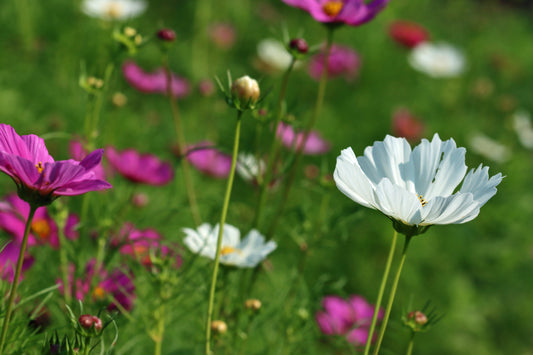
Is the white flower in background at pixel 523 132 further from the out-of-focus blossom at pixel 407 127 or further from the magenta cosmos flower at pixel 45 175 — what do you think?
the magenta cosmos flower at pixel 45 175

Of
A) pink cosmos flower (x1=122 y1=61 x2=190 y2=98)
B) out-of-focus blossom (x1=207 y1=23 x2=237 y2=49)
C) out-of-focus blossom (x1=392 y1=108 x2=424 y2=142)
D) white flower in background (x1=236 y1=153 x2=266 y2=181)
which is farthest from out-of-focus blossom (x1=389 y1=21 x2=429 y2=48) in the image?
white flower in background (x1=236 y1=153 x2=266 y2=181)

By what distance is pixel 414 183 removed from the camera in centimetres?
66

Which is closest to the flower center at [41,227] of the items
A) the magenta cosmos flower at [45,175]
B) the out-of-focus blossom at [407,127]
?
the magenta cosmos flower at [45,175]

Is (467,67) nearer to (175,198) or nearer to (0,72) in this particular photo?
(175,198)

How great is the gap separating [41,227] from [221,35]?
1.87 meters

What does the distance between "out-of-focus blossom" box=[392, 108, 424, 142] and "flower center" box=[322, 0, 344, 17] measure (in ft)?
5.00

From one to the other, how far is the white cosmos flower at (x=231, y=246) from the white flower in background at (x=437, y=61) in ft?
7.56

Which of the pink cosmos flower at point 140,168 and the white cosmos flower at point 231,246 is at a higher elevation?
the white cosmos flower at point 231,246

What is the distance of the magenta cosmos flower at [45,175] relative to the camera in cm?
51

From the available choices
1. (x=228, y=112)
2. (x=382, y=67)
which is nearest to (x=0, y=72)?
(x=228, y=112)

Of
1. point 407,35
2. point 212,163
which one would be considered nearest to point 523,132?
point 407,35

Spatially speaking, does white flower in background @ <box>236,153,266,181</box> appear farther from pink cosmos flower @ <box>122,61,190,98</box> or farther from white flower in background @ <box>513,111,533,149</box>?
white flower in background @ <box>513,111,533,149</box>

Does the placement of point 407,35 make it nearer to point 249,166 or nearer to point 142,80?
point 142,80

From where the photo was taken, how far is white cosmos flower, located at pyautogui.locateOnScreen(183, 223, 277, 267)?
0.78m
